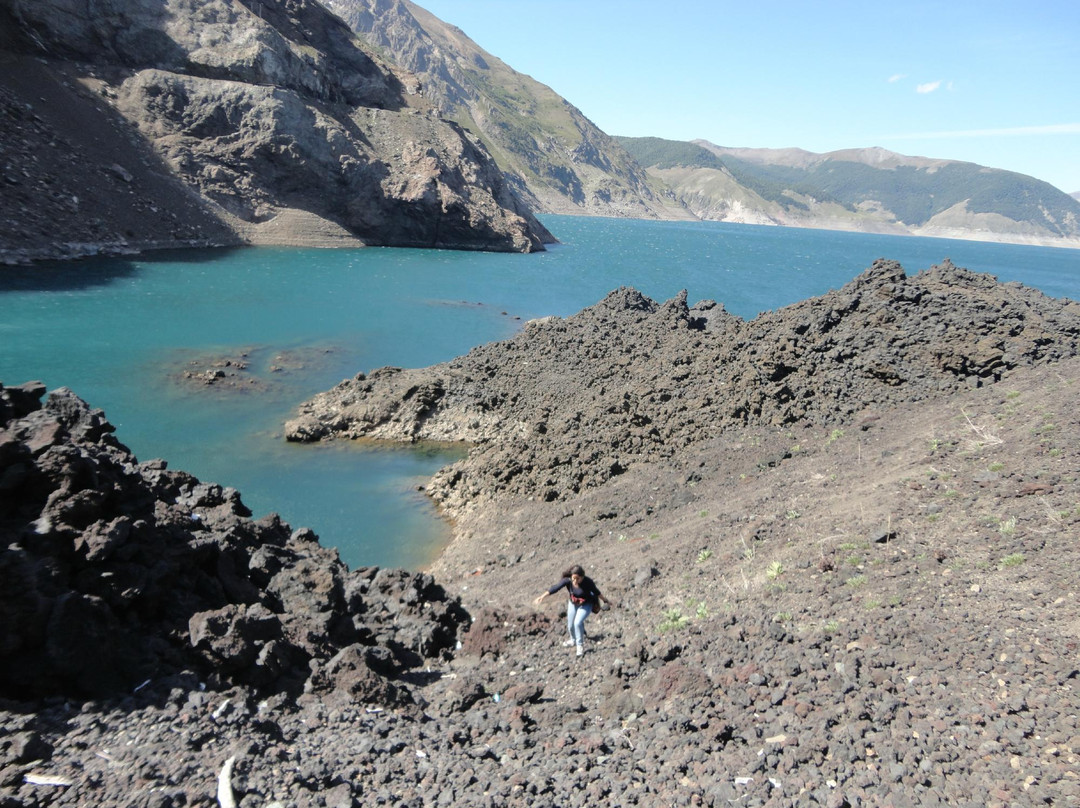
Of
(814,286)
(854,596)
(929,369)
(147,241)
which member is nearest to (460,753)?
(854,596)

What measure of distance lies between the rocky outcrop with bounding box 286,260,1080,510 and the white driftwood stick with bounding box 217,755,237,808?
1376cm

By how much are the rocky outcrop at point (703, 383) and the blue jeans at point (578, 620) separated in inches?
355

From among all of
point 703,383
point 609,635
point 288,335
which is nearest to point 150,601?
point 609,635

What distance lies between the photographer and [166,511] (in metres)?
10.5

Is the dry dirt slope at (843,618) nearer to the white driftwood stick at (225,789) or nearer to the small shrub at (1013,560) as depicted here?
the small shrub at (1013,560)

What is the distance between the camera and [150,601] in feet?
26.6

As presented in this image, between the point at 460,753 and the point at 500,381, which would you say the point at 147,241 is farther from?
the point at 460,753

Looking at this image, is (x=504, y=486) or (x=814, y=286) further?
(x=814, y=286)

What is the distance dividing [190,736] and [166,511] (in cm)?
524

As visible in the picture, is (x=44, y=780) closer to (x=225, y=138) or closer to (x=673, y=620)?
Answer: (x=673, y=620)

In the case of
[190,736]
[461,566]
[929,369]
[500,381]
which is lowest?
[461,566]

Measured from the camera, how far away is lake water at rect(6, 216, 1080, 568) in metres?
21.3

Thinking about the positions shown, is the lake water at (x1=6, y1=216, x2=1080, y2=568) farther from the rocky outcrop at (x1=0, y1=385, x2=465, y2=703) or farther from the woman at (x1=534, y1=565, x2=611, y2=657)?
the woman at (x1=534, y1=565, x2=611, y2=657)

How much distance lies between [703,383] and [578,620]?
542 inches
